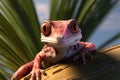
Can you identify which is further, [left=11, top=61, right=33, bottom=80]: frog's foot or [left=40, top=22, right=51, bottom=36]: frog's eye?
[left=11, top=61, right=33, bottom=80]: frog's foot

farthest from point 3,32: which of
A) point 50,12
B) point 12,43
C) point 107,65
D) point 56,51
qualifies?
point 107,65

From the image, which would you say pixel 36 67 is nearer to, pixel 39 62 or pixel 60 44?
pixel 39 62

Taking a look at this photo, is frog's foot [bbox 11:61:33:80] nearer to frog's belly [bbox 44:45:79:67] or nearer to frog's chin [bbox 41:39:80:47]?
frog's belly [bbox 44:45:79:67]

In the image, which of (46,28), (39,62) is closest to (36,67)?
(39,62)

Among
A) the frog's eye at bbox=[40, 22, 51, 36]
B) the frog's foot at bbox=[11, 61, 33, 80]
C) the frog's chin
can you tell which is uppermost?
the frog's eye at bbox=[40, 22, 51, 36]

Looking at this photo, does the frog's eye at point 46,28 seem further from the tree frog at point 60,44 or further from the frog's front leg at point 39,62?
the frog's front leg at point 39,62

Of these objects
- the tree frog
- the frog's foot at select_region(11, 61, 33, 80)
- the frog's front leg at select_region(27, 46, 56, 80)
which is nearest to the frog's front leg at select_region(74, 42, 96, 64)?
the tree frog
